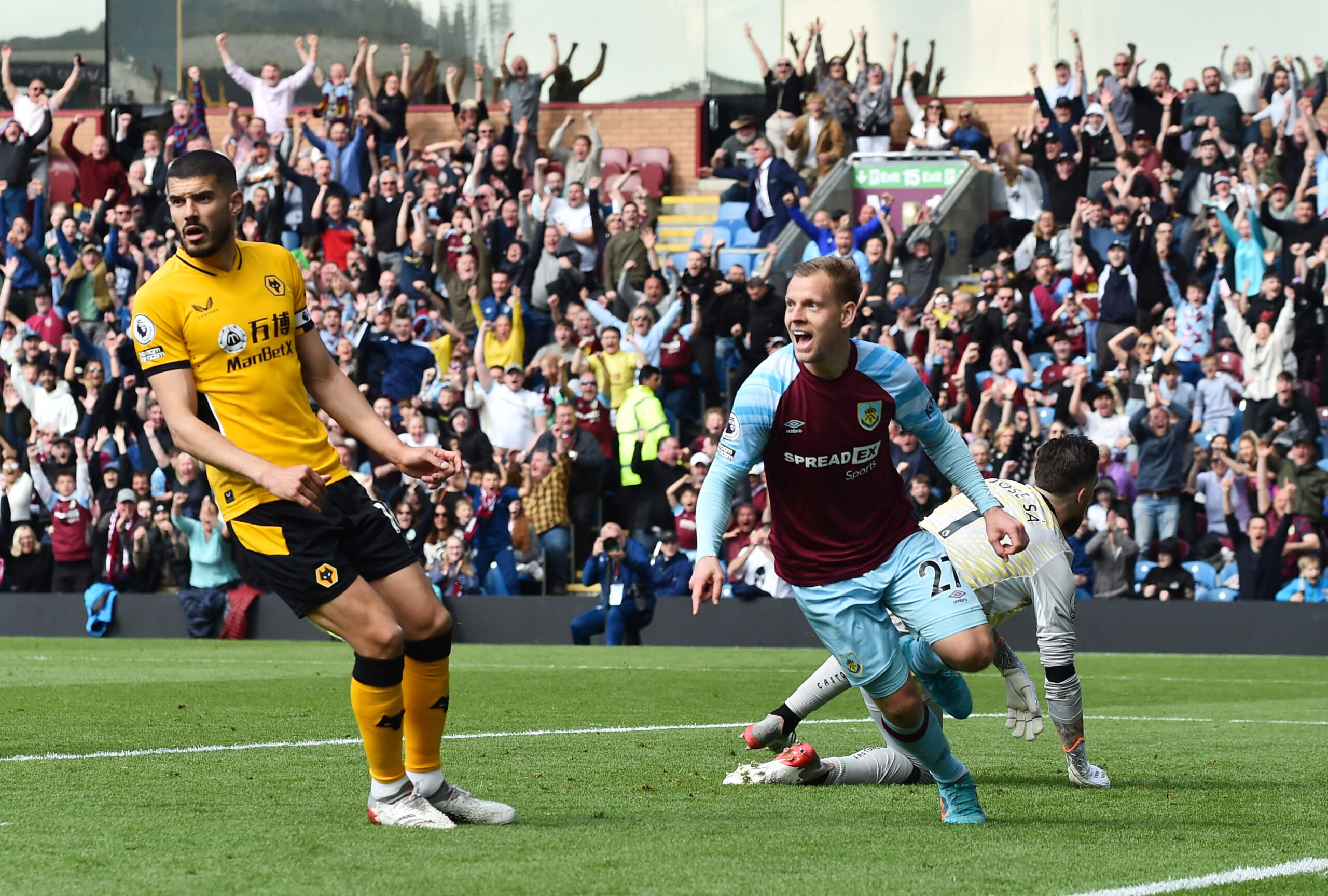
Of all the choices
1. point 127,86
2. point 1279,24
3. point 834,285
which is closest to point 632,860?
point 834,285

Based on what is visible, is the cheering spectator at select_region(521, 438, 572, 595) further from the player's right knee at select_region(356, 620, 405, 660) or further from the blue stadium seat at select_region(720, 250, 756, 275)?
the player's right knee at select_region(356, 620, 405, 660)

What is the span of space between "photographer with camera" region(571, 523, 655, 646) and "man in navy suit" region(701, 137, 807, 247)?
5.68m

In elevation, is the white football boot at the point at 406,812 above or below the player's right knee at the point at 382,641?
below

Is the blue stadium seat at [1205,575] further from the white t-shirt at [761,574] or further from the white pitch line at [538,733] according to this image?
the white pitch line at [538,733]

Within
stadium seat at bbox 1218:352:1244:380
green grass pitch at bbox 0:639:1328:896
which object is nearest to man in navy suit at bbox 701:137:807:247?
stadium seat at bbox 1218:352:1244:380

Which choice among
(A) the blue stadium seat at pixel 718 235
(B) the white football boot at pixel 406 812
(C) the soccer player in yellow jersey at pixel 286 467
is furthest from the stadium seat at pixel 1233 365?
(B) the white football boot at pixel 406 812

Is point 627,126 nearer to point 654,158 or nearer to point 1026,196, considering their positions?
point 654,158

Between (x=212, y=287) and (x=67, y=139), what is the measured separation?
21519 mm

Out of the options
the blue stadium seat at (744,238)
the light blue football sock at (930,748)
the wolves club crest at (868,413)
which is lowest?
the light blue football sock at (930,748)

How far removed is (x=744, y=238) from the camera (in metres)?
24.4

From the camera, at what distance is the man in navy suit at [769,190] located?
892 inches

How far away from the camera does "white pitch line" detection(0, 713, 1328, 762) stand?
7.92m

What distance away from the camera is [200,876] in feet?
15.6

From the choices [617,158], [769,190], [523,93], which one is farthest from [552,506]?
[617,158]
